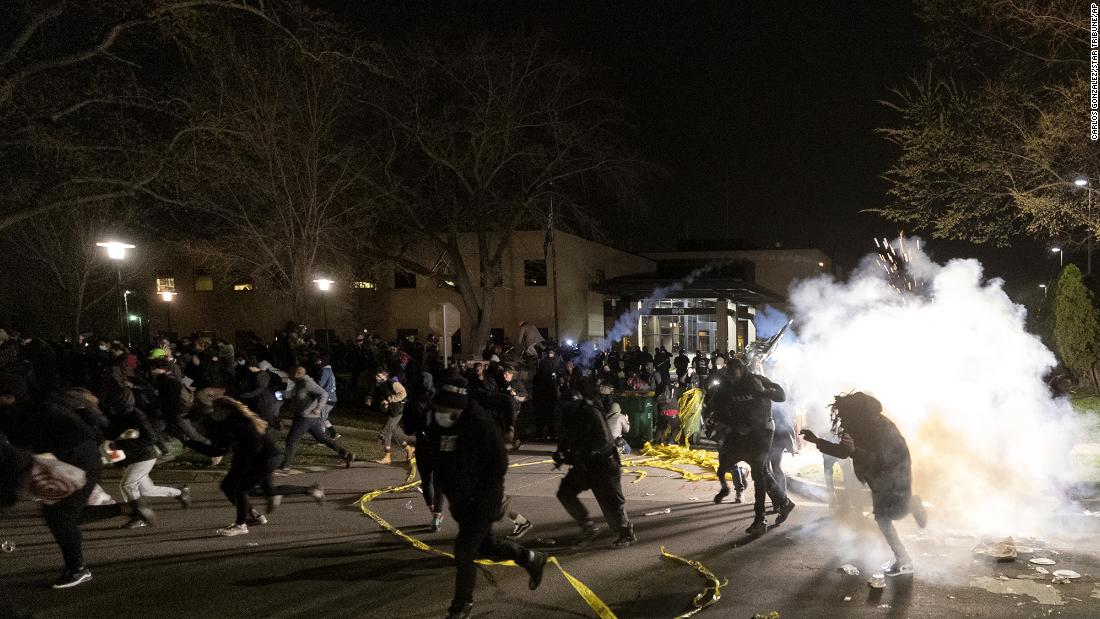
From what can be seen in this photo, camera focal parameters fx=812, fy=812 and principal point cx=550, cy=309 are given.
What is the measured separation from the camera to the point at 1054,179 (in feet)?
48.0

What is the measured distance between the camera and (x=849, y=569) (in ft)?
21.7

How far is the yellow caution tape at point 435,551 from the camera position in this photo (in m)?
5.85

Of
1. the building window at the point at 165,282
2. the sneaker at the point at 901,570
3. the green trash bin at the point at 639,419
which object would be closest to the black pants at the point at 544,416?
the green trash bin at the point at 639,419

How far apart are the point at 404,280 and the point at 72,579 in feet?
116

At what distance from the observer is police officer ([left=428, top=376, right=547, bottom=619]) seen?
5.53m

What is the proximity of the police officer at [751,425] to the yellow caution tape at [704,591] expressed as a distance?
149 cm

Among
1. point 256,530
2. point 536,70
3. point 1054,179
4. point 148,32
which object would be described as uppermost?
point 536,70

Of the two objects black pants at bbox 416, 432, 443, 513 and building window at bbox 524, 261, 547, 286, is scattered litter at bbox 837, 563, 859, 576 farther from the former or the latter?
building window at bbox 524, 261, 547, 286

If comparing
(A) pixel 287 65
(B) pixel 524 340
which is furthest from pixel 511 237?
(A) pixel 287 65

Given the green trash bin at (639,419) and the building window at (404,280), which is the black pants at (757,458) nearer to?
the green trash bin at (639,419)

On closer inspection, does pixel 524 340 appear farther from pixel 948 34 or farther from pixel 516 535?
pixel 516 535

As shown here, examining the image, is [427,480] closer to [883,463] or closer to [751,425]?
[751,425]

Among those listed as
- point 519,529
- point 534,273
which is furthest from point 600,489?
point 534,273

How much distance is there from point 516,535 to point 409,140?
25.4 metres
